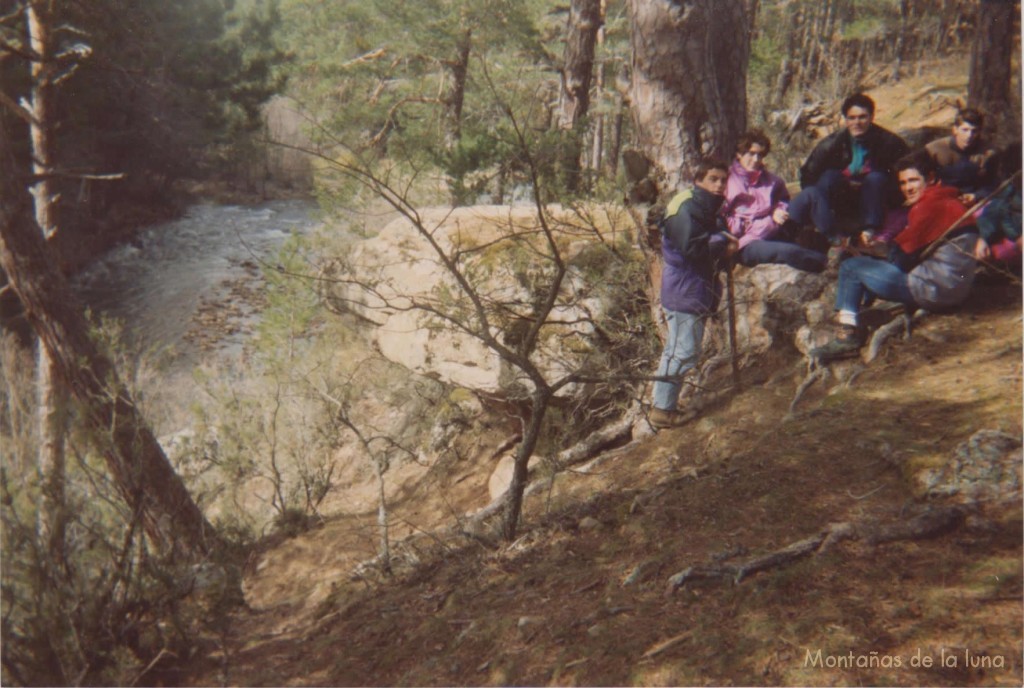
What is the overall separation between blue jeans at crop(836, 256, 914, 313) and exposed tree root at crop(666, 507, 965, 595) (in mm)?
1785

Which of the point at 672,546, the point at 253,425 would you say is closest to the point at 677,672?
the point at 672,546

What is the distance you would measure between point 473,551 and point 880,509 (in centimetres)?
213

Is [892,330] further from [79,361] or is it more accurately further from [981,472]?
[79,361]

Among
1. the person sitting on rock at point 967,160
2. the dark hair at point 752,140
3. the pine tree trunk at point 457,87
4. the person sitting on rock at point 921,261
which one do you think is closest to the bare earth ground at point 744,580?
the person sitting on rock at point 921,261

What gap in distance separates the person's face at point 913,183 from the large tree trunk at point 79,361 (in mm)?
4982

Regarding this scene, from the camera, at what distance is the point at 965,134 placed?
14.0 ft

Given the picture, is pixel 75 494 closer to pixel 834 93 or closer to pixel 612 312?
pixel 612 312

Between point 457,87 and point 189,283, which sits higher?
point 457,87

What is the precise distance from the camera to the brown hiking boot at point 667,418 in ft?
14.7

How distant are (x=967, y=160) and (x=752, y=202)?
120cm

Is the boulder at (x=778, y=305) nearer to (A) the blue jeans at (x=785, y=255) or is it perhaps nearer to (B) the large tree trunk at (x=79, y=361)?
(A) the blue jeans at (x=785, y=255)

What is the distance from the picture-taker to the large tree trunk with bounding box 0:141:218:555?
17.3 ft

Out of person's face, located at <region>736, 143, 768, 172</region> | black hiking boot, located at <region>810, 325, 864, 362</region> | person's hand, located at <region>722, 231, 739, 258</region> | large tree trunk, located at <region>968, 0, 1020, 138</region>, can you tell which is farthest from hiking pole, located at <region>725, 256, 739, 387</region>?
large tree trunk, located at <region>968, 0, 1020, 138</region>

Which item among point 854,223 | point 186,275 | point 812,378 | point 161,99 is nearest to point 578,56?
point 854,223
